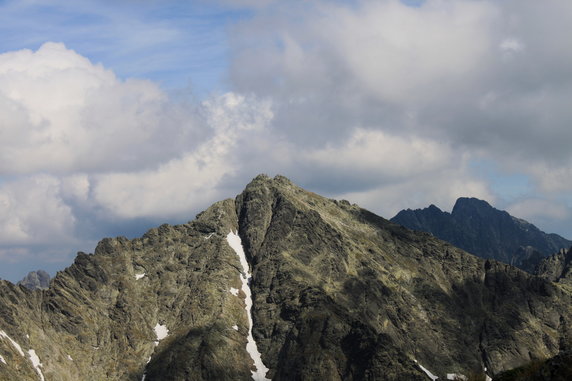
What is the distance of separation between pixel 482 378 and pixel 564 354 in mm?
10777

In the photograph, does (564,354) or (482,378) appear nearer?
(564,354)

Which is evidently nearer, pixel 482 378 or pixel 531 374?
pixel 531 374

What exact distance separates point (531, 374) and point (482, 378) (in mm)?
7288

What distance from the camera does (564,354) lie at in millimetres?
56438

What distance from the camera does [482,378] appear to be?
65.1 m

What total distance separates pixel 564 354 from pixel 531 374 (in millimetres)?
3787

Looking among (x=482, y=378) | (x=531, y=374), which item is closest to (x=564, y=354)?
(x=531, y=374)

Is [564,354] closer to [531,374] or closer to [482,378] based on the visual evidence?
[531,374]

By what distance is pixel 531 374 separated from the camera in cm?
5862
